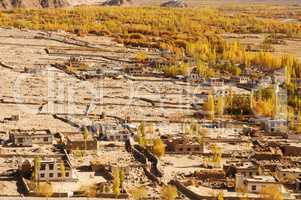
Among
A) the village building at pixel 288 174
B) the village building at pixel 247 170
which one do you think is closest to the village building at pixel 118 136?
the village building at pixel 247 170

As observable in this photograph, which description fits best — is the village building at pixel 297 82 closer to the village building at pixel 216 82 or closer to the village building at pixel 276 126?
the village building at pixel 216 82

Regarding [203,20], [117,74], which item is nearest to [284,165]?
[117,74]

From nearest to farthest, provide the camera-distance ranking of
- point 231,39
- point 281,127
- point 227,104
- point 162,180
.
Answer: point 162,180, point 281,127, point 227,104, point 231,39

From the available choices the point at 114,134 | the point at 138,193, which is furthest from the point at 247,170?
the point at 114,134

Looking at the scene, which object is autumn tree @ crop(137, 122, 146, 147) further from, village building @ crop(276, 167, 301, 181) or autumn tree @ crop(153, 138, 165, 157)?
village building @ crop(276, 167, 301, 181)

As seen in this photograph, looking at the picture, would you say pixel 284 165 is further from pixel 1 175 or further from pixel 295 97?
pixel 295 97

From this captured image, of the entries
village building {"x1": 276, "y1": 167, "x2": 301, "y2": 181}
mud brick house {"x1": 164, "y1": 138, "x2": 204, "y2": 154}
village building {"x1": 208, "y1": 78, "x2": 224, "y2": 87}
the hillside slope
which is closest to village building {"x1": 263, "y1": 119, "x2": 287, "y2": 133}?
mud brick house {"x1": 164, "y1": 138, "x2": 204, "y2": 154}

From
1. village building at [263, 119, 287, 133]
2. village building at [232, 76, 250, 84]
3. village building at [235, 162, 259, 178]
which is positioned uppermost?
village building at [235, 162, 259, 178]

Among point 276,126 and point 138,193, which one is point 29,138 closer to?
point 138,193
